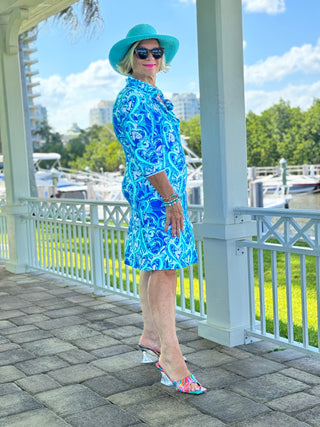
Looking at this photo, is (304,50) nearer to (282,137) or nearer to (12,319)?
(282,137)

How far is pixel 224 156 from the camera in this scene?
3518 mm

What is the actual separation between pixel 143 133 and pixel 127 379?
1.28 m

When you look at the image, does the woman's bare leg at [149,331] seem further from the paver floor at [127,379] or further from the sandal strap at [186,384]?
the sandal strap at [186,384]

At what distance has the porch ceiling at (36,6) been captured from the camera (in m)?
5.53

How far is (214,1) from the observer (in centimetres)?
348

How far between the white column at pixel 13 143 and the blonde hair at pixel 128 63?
3449 millimetres

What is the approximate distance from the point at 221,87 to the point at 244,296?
4.16 ft

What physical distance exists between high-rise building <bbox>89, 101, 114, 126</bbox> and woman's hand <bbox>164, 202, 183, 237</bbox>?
78.8 metres

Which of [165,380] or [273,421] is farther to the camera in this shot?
[165,380]

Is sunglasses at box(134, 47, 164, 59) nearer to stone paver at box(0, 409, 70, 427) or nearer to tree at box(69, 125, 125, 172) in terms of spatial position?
stone paver at box(0, 409, 70, 427)

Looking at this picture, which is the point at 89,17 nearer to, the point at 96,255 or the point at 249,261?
the point at 96,255

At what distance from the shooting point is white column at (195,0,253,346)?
3.51m

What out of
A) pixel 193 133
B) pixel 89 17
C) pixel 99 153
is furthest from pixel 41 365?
pixel 99 153

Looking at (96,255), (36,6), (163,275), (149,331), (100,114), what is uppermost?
(100,114)
